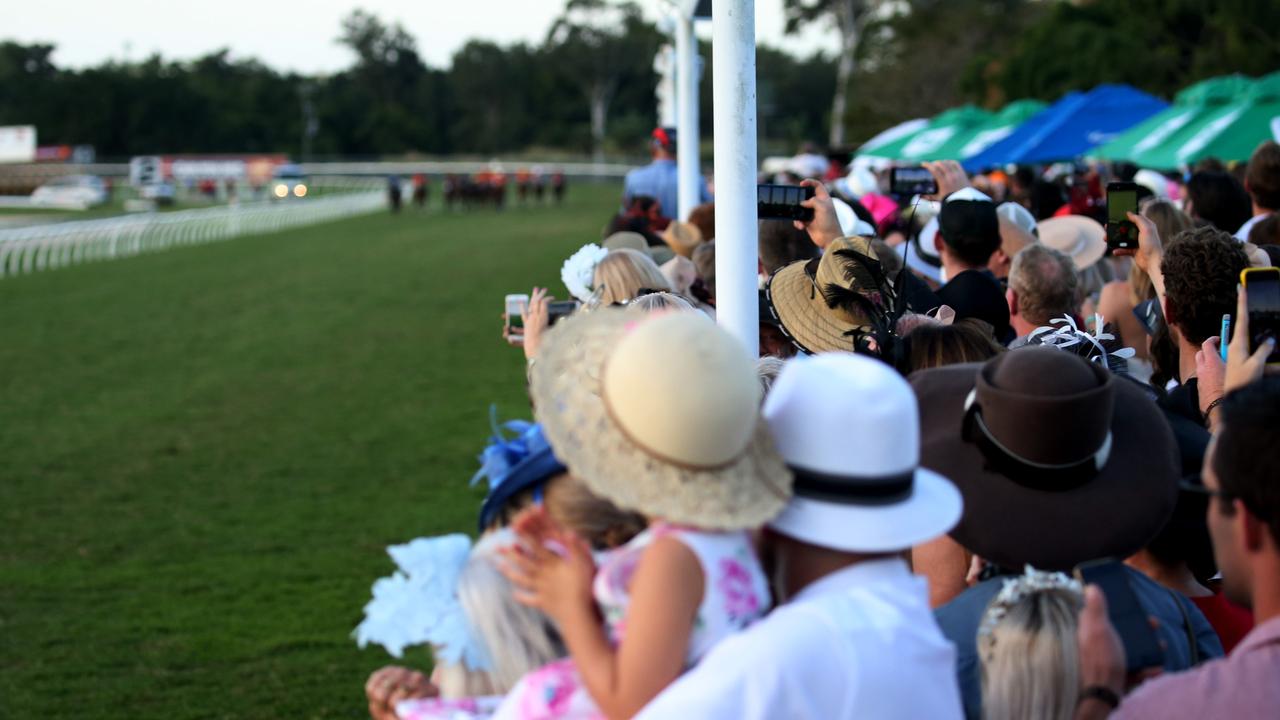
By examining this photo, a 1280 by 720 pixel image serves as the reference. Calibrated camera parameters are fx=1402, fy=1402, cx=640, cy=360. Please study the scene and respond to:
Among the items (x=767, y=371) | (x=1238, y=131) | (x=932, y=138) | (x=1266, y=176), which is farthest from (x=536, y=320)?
(x=932, y=138)

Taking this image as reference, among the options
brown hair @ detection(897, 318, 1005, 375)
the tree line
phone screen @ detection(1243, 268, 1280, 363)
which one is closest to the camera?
phone screen @ detection(1243, 268, 1280, 363)

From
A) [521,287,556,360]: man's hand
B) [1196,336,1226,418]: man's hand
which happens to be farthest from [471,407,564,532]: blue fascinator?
[1196,336,1226,418]: man's hand

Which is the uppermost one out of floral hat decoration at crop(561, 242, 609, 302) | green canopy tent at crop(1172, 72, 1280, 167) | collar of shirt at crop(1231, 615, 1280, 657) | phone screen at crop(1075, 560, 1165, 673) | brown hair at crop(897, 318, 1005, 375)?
green canopy tent at crop(1172, 72, 1280, 167)

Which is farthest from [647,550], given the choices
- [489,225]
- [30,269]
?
[489,225]

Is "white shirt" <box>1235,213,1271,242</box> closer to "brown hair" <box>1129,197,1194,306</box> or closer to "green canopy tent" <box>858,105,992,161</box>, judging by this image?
"brown hair" <box>1129,197,1194,306</box>

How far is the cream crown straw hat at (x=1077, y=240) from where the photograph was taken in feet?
24.1

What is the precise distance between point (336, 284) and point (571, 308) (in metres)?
22.9

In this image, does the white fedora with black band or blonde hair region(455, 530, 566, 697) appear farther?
blonde hair region(455, 530, 566, 697)

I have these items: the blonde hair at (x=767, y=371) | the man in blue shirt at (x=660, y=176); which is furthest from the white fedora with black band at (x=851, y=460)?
the man in blue shirt at (x=660, y=176)

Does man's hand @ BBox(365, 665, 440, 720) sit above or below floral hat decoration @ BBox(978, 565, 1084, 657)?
below

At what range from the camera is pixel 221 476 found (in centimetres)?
1109

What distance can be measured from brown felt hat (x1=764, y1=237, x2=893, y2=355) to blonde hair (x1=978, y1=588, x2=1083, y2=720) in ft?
5.88

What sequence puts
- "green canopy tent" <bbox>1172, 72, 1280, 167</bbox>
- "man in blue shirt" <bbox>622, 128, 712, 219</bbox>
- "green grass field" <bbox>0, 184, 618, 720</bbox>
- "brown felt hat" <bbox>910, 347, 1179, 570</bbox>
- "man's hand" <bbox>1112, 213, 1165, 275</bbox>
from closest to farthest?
"brown felt hat" <bbox>910, 347, 1179, 570</bbox> < "man's hand" <bbox>1112, 213, 1165, 275</bbox> < "green grass field" <bbox>0, 184, 618, 720</bbox> < "man in blue shirt" <bbox>622, 128, 712, 219</bbox> < "green canopy tent" <bbox>1172, 72, 1280, 167</bbox>

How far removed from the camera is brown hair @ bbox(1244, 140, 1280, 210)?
6996 millimetres
